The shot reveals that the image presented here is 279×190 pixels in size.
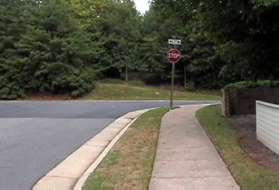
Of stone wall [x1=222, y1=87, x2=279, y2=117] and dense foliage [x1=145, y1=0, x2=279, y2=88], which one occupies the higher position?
dense foliage [x1=145, y1=0, x2=279, y2=88]

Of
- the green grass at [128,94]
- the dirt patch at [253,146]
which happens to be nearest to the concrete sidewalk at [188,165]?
the dirt patch at [253,146]

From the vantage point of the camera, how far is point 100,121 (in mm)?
21812

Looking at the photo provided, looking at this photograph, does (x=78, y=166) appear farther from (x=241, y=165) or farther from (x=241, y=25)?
(x=241, y=25)

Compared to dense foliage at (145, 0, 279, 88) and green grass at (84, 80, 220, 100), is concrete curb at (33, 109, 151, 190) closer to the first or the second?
dense foliage at (145, 0, 279, 88)

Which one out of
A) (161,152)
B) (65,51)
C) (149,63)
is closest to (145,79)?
(149,63)

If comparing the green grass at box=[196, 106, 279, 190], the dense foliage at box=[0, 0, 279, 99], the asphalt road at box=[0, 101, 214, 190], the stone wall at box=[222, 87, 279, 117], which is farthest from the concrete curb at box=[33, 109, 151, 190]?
the dense foliage at box=[0, 0, 279, 99]

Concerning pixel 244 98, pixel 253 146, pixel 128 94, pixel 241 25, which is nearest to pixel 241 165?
pixel 253 146

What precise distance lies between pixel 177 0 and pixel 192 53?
3808 centimetres

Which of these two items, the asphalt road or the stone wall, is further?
the stone wall

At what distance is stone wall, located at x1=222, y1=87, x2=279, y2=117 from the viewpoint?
810 inches

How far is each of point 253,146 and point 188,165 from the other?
2.56 metres

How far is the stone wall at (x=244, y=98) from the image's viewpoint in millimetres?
20562

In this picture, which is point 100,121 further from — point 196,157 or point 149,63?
point 149,63

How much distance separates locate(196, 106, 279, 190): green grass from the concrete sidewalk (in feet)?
0.47
